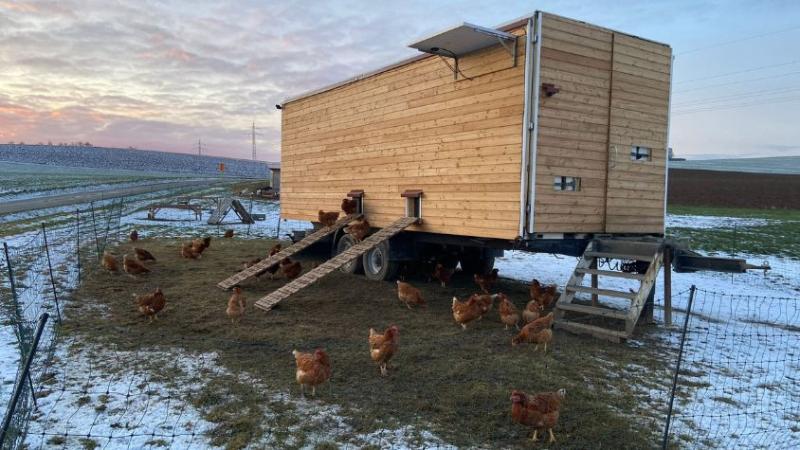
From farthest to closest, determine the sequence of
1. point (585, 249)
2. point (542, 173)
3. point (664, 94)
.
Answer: point (664, 94)
point (585, 249)
point (542, 173)

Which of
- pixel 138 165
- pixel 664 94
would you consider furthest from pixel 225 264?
pixel 138 165

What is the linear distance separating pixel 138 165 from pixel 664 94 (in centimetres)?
8890

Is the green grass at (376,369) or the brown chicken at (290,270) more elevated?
the brown chicken at (290,270)

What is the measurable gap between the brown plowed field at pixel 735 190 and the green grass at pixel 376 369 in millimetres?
30778

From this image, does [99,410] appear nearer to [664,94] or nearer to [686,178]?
[664,94]

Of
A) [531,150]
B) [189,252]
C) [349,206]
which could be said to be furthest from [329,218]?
[531,150]

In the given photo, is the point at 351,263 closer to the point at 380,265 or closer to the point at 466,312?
the point at 380,265

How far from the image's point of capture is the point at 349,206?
11906 mm

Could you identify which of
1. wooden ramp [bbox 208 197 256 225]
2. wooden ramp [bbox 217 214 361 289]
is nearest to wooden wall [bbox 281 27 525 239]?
wooden ramp [bbox 217 214 361 289]

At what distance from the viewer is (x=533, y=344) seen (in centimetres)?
688

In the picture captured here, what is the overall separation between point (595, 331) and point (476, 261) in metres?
5.01

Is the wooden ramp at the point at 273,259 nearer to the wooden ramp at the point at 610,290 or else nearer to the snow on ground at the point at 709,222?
the wooden ramp at the point at 610,290

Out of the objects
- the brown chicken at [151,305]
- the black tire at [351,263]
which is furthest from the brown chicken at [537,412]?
the black tire at [351,263]

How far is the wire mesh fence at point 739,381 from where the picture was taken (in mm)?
4637
